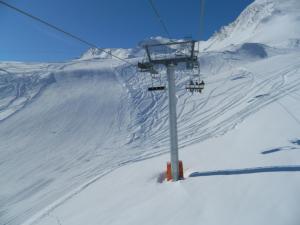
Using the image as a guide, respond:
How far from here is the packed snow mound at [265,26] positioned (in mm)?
77188

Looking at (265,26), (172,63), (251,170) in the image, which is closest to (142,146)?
(172,63)

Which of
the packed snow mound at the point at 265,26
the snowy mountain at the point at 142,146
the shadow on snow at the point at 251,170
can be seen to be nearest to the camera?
the snowy mountain at the point at 142,146

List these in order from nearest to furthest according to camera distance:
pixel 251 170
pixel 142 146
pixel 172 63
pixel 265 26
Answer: pixel 251 170, pixel 172 63, pixel 142 146, pixel 265 26

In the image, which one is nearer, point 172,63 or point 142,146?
point 172,63

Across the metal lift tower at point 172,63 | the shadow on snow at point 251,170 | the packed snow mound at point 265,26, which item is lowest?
the shadow on snow at point 251,170

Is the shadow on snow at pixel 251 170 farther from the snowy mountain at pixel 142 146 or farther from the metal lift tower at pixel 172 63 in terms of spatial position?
the metal lift tower at pixel 172 63

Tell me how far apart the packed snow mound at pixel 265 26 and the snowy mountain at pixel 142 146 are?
39205mm

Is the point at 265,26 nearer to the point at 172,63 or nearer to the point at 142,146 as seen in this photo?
the point at 142,146

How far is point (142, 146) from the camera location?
20.5 m

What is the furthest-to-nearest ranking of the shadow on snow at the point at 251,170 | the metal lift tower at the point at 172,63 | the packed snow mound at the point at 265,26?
the packed snow mound at the point at 265,26 < the metal lift tower at the point at 172,63 < the shadow on snow at the point at 251,170

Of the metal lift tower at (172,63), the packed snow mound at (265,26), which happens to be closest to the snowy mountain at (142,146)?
the metal lift tower at (172,63)

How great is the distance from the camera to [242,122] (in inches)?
780

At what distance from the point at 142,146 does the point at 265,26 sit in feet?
290

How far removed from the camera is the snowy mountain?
9.16 meters
